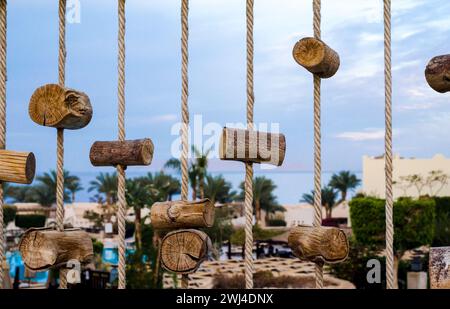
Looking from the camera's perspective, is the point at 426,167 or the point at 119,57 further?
the point at 426,167

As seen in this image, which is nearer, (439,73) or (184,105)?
(439,73)

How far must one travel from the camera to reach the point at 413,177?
20.3 metres

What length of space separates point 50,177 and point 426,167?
44.9ft

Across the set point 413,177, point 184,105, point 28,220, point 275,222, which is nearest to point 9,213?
point 28,220

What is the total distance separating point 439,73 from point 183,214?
0.92 metres

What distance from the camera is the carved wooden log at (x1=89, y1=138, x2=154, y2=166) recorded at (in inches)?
77.7

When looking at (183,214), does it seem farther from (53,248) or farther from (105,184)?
(105,184)

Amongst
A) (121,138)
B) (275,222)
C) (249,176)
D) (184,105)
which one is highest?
(184,105)

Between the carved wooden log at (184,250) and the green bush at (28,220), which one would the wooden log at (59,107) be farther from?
the green bush at (28,220)

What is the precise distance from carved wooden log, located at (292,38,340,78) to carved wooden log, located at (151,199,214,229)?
0.54 meters

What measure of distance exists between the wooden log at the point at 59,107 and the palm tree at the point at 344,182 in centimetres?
2501

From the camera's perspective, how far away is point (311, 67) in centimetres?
185
